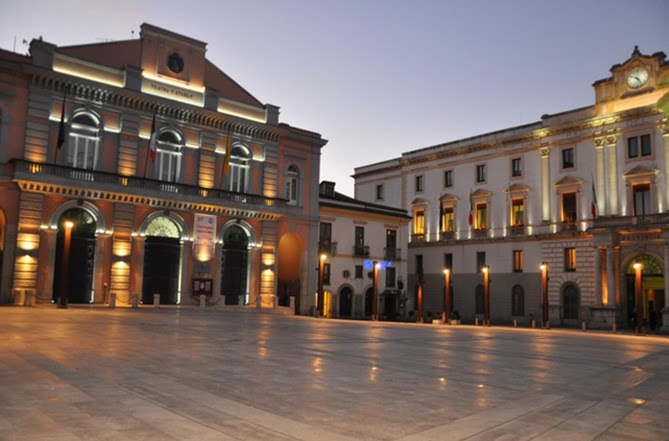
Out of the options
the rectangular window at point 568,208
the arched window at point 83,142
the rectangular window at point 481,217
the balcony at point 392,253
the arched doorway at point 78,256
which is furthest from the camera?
the balcony at point 392,253

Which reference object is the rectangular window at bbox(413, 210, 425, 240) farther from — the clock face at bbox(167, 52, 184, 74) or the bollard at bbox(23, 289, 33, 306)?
the bollard at bbox(23, 289, 33, 306)

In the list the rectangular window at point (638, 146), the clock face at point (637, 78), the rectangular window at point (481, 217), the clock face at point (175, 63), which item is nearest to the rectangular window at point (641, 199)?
the rectangular window at point (638, 146)

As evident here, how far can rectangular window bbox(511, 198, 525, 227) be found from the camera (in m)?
48.7

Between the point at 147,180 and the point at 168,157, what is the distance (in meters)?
3.08

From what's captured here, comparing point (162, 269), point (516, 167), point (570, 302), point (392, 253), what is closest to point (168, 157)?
point (162, 269)

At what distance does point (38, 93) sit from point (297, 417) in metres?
Answer: 30.8

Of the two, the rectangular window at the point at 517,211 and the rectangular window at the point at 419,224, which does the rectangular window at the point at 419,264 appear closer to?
the rectangular window at the point at 419,224

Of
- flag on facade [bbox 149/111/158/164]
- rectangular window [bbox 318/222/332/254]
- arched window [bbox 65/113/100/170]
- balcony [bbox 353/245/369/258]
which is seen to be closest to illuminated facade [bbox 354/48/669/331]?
balcony [bbox 353/245/369/258]

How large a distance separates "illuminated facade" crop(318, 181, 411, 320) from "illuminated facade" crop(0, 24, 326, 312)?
12.4 feet

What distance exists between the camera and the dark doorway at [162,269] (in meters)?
35.3

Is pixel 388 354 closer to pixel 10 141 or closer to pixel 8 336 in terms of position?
pixel 8 336

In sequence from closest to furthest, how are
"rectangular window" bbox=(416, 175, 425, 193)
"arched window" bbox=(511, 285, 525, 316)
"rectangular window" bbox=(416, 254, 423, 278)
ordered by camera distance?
"arched window" bbox=(511, 285, 525, 316) → "rectangular window" bbox=(416, 254, 423, 278) → "rectangular window" bbox=(416, 175, 425, 193)

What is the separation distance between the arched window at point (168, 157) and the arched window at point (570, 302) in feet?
100

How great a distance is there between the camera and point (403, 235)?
53500mm
